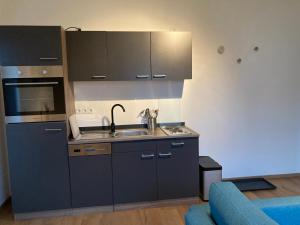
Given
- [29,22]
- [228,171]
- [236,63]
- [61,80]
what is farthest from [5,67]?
[228,171]

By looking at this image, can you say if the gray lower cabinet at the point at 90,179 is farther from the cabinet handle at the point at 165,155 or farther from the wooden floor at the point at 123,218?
the cabinet handle at the point at 165,155

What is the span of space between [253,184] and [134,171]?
5.63 ft

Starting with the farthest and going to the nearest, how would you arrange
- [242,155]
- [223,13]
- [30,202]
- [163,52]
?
[242,155], [223,13], [163,52], [30,202]

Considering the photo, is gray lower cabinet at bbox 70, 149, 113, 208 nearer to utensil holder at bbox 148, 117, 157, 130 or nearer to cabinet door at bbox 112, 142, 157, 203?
cabinet door at bbox 112, 142, 157, 203

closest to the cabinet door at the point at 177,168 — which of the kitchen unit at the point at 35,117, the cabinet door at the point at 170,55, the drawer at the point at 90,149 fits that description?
the drawer at the point at 90,149

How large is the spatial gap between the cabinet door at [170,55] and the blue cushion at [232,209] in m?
1.82

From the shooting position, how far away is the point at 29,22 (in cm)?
319

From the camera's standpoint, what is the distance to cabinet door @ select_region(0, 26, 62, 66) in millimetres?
2678

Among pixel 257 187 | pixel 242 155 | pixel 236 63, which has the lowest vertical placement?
pixel 257 187

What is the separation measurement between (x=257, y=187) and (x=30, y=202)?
8.99ft

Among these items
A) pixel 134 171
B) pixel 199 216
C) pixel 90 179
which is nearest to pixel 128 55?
pixel 134 171

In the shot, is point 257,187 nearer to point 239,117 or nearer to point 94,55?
point 239,117

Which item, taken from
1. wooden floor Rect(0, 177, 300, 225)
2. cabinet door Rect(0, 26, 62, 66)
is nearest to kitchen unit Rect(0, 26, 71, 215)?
cabinet door Rect(0, 26, 62, 66)

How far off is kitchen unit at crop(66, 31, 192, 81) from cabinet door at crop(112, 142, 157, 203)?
79cm
